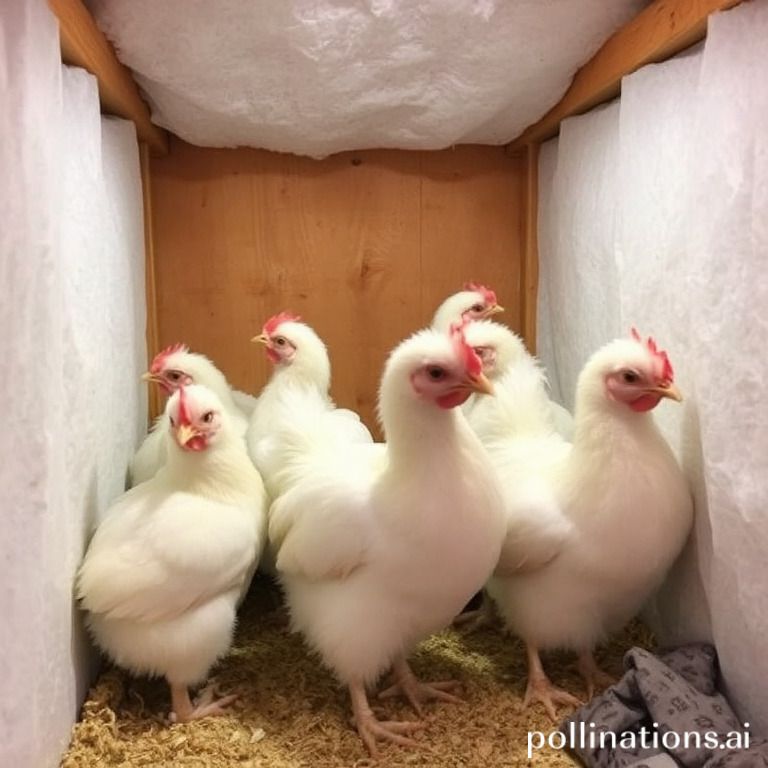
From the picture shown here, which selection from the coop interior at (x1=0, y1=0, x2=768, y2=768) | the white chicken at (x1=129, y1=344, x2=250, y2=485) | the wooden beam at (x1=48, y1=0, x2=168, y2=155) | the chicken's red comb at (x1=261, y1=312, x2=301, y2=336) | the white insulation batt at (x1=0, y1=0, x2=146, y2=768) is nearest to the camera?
the white insulation batt at (x1=0, y1=0, x2=146, y2=768)

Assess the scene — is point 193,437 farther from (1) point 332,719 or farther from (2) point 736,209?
(2) point 736,209

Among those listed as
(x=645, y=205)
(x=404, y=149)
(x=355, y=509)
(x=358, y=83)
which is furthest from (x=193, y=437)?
(x=404, y=149)

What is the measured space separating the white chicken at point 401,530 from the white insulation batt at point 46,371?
44 centimetres

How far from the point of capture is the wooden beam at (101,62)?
4.83ft

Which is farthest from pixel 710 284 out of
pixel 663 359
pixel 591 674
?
pixel 591 674

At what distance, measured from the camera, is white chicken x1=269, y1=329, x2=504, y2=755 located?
5.05 feet

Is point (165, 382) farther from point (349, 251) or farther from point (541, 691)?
point (541, 691)

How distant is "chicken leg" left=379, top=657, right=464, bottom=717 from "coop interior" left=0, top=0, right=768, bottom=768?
0.14 ft

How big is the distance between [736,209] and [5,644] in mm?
1345

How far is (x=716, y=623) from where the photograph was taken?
1.55 meters

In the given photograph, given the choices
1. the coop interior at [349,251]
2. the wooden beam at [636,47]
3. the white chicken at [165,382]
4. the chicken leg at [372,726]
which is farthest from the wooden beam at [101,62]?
the chicken leg at [372,726]

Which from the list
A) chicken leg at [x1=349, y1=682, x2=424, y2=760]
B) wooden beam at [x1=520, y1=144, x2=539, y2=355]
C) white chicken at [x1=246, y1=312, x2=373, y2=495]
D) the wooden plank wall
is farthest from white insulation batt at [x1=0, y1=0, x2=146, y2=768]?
wooden beam at [x1=520, y1=144, x2=539, y2=355]

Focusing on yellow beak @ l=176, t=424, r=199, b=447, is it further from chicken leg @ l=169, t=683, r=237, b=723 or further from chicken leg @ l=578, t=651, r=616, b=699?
chicken leg @ l=578, t=651, r=616, b=699

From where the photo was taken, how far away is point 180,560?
1557 mm
